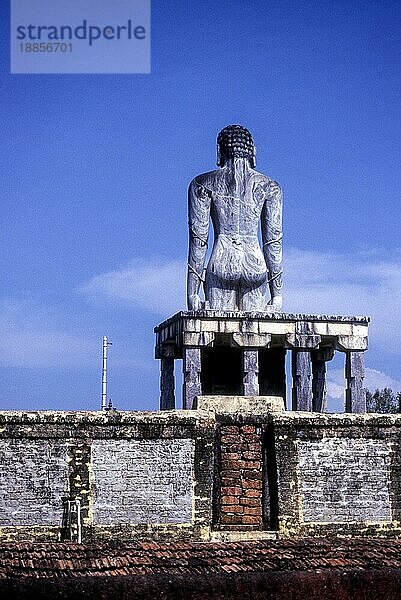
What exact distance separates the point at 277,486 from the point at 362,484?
107 cm

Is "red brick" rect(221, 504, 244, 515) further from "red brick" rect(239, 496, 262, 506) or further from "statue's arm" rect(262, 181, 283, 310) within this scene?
"statue's arm" rect(262, 181, 283, 310)

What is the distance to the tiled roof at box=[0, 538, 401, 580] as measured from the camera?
17.6 feet

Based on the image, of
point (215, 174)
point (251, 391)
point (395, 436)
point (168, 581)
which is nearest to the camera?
point (168, 581)

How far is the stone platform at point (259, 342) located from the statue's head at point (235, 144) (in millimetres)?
4375

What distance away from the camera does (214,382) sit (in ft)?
79.0

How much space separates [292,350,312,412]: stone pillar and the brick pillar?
11.2 meters

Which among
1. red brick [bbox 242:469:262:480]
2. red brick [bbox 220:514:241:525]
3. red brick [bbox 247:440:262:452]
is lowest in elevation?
red brick [bbox 220:514:241:525]

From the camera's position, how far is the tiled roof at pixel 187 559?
5355 millimetres

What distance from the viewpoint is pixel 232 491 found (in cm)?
1044

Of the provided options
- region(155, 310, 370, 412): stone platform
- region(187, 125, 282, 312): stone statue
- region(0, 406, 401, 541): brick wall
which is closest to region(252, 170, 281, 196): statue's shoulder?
region(187, 125, 282, 312): stone statue

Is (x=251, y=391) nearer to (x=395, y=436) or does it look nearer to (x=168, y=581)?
(x=395, y=436)

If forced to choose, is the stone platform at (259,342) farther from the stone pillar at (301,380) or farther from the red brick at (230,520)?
the red brick at (230,520)

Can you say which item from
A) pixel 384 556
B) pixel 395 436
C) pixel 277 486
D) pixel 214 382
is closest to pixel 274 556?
pixel 384 556

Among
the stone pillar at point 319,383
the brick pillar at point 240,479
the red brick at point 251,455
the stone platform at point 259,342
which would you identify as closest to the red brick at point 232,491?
the brick pillar at point 240,479
